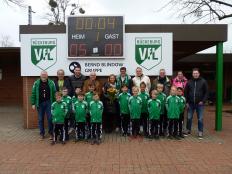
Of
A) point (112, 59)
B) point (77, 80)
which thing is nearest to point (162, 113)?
point (112, 59)

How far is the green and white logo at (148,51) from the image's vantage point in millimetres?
10672

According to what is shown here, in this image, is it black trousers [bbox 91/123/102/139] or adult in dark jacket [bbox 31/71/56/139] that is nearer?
black trousers [bbox 91/123/102/139]

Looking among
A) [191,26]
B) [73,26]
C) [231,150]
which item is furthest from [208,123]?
[73,26]

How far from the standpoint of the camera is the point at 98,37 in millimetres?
10570

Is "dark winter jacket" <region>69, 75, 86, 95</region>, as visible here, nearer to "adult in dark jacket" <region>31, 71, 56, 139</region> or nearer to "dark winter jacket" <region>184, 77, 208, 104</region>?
"adult in dark jacket" <region>31, 71, 56, 139</region>

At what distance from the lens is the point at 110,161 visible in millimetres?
7078

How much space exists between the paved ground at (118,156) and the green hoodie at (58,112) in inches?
24.4

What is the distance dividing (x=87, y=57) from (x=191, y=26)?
3.21 meters

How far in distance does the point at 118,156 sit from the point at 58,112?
2139 mm

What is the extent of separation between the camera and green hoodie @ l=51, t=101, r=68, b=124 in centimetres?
883

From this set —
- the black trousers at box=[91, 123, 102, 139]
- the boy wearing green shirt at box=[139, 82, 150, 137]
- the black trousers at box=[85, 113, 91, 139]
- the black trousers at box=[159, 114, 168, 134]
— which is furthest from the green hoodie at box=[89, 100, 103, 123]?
the black trousers at box=[159, 114, 168, 134]

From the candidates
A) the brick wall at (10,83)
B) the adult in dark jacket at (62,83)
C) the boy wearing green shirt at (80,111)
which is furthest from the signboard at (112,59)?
the brick wall at (10,83)

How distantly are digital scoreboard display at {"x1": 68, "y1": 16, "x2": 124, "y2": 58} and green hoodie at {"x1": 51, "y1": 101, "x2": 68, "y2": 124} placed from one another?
2.19 metres

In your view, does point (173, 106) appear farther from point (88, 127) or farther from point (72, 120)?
point (72, 120)
